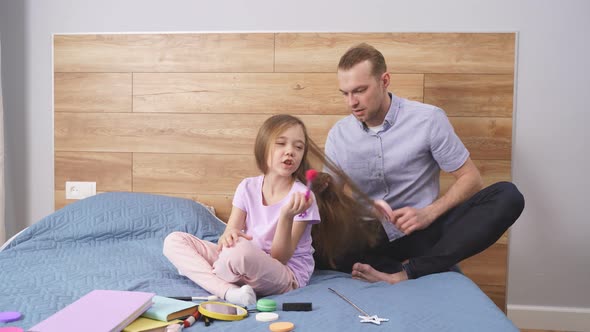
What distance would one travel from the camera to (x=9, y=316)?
4.00 ft

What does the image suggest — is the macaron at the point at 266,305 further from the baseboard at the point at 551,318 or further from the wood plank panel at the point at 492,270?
the baseboard at the point at 551,318

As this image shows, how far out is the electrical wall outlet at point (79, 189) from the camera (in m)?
2.62

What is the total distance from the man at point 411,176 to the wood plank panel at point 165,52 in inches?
24.6

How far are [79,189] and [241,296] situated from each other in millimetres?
1499

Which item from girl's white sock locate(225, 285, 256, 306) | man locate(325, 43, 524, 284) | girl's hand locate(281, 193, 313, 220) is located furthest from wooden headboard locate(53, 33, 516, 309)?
girl's white sock locate(225, 285, 256, 306)

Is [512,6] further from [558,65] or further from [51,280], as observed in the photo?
[51,280]

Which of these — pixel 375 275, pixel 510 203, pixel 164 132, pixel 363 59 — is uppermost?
pixel 363 59

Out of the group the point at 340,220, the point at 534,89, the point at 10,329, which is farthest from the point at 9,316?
the point at 534,89

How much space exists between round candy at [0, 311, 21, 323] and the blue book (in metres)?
0.27

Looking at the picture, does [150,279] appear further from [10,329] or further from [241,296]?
[10,329]

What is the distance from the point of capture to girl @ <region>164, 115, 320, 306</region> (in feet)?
4.87

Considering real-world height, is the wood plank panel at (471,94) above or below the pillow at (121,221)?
above

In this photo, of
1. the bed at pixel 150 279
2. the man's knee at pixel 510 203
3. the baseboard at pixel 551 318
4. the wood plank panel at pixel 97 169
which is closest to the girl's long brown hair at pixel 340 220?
the bed at pixel 150 279

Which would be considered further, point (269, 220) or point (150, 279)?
point (269, 220)
